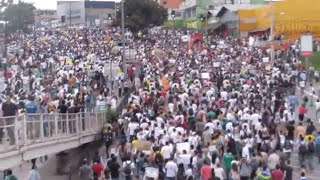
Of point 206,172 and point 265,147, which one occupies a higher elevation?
point 265,147

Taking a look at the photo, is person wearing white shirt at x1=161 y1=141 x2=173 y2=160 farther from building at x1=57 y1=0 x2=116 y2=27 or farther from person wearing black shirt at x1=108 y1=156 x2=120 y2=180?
building at x1=57 y1=0 x2=116 y2=27

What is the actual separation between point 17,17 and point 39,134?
3466 inches

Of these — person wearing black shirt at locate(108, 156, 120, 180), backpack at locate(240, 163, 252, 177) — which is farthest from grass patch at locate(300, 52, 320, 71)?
backpack at locate(240, 163, 252, 177)

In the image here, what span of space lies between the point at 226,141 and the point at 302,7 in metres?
35.5

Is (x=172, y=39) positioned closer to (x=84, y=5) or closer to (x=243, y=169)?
(x=243, y=169)

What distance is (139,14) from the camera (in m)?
77.9

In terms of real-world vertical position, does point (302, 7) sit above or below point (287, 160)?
above

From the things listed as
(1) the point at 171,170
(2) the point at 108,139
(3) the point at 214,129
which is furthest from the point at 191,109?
(1) the point at 171,170

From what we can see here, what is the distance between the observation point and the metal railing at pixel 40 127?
16828 millimetres

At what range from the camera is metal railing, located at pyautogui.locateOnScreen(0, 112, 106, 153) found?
55.2 feet

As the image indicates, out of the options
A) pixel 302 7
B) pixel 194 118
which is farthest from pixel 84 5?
pixel 194 118

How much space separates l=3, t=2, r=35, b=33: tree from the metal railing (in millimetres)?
77492

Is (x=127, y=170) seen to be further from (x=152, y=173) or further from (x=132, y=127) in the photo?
(x=132, y=127)

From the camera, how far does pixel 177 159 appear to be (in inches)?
787
